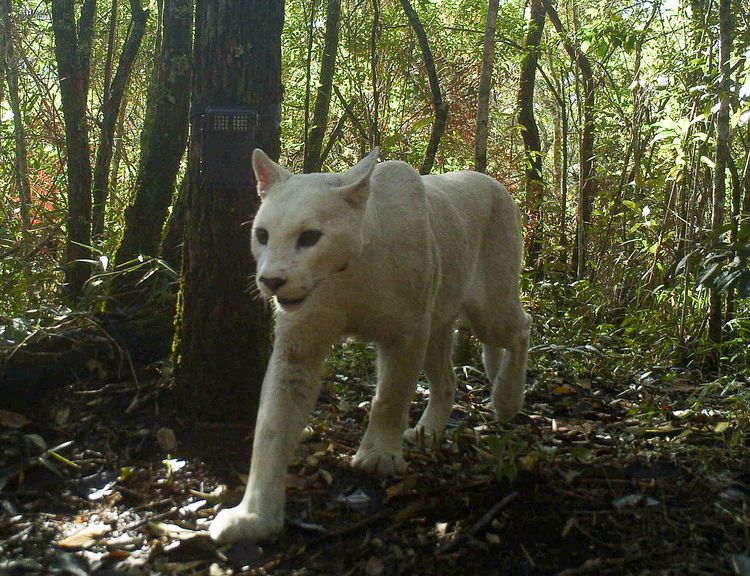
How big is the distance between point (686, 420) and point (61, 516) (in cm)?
302

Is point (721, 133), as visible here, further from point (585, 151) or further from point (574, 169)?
point (574, 169)

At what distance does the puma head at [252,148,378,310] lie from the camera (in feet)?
9.71

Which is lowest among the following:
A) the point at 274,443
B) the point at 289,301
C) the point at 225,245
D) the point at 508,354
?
the point at 274,443

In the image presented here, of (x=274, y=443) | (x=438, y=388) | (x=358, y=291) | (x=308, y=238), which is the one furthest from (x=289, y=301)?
(x=438, y=388)

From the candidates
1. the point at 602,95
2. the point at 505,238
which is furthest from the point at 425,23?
the point at 505,238

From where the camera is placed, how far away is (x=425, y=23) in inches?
A: 348

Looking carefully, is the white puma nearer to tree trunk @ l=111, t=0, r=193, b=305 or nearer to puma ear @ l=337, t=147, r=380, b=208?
puma ear @ l=337, t=147, r=380, b=208

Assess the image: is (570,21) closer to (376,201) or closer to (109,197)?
(109,197)

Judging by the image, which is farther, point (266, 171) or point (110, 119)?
point (110, 119)

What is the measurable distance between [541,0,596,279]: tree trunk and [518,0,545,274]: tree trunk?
0.37m

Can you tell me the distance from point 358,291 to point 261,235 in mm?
452

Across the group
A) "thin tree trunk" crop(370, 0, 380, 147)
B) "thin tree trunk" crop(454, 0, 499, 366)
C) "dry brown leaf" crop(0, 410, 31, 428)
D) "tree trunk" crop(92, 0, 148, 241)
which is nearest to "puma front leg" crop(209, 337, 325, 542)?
"dry brown leaf" crop(0, 410, 31, 428)

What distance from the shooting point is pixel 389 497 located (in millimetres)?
3350

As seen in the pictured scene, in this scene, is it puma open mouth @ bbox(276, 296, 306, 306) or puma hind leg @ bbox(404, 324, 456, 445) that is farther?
puma hind leg @ bbox(404, 324, 456, 445)
